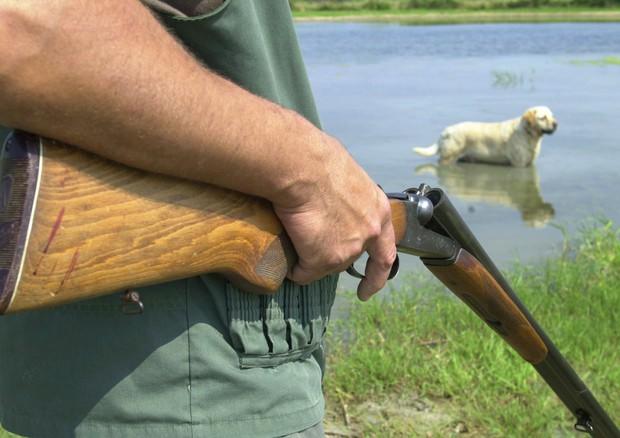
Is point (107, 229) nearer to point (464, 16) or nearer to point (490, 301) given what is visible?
point (490, 301)

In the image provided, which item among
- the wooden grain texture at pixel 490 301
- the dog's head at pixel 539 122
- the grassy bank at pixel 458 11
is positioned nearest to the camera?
the wooden grain texture at pixel 490 301

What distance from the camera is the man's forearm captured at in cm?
111

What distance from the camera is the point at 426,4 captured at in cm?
4641

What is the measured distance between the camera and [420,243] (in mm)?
1840

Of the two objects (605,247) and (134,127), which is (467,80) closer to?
(605,247)

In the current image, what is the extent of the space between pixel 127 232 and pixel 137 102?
174 millimetres

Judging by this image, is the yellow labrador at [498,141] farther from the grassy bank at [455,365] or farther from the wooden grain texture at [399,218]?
the wooden grain texture at [399,218]

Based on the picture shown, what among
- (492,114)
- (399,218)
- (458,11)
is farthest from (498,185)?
(458,11)

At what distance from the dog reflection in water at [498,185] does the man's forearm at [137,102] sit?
5.79 meters

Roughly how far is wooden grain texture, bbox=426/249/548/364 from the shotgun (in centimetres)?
64

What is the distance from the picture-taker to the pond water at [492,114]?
7238 millimetres

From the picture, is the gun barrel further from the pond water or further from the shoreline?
the shoreline

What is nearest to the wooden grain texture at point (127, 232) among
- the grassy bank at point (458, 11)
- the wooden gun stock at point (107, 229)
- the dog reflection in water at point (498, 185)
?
the wooden gun stock at point (107, 229)

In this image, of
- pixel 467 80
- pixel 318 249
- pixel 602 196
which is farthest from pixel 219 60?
pixel 467 80
